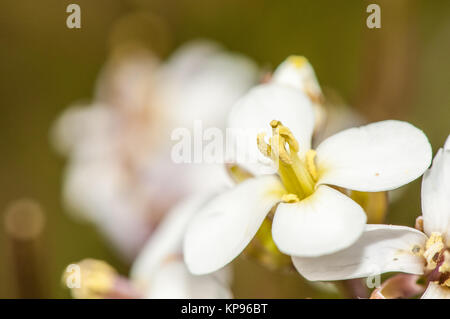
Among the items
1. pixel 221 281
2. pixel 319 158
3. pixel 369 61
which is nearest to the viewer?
pixel 319 158

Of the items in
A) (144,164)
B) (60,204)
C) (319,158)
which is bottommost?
(60,204)

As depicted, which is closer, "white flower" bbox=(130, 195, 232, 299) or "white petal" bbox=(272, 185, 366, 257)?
"white petal" bbox=(272, 185, 366, 257)

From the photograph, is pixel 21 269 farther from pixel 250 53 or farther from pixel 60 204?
pixel 250 53

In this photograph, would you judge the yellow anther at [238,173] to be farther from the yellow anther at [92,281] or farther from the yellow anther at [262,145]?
the yellow anther at [92,281]

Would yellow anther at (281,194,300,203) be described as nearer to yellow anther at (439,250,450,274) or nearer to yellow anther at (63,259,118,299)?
yellow anther at (439,250,450,274)

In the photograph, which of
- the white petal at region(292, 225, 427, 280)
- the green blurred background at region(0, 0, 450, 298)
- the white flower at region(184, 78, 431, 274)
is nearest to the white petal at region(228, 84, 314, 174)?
the white flower at region(184, 78, 431, 274)
